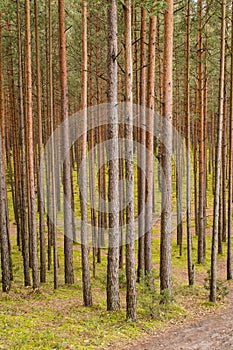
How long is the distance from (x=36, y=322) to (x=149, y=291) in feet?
11.2

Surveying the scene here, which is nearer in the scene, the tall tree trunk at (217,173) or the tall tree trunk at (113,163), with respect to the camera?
the tall tree trunk at (113,163)

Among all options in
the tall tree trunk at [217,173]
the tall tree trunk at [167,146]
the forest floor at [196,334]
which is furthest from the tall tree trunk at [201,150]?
the forest floor at [196,334]

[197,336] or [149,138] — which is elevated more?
[149,138]

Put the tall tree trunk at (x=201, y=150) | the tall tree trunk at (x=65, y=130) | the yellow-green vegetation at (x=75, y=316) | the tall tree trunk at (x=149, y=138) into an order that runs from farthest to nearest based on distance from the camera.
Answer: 1. the tall tree trunk at (x=201, y=150)
2. the tall tree trunk at (x=65, y=130)
3. the tall tree trunk at (x=149, y=138)
4. the yellow-green vegetation at (x=75, y=316)

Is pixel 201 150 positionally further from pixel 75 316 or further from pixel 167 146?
pixel 75 316

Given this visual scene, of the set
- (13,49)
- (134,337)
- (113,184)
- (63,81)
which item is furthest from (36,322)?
(13,49)

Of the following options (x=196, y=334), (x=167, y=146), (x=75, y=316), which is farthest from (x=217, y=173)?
(x=75, y=316)

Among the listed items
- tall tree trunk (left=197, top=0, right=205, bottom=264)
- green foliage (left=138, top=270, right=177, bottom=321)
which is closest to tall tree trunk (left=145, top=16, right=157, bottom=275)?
green foliage (left=138, top=270, right=177, bottom=321)

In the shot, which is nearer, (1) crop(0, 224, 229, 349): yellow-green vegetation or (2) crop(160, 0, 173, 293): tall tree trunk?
(1) crop(0, 224, 229, 349): yellow-green vegetation

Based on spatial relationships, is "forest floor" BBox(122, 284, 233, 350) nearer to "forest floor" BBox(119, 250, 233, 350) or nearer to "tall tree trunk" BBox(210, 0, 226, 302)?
"forest floor" BBox(119, 250, 233, 350)

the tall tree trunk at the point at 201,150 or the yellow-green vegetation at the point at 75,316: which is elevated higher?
the tall tree trunk at the point at 201,150

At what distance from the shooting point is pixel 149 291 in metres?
11.4

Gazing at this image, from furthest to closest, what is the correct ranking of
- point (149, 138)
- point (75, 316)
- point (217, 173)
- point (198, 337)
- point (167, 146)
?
point (149, 138), point (217, 173), point (167, 146), point (75, 316), point (198, 337)

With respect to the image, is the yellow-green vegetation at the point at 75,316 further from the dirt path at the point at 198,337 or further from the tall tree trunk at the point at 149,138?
the tall tree trunk at the point at 149,138
